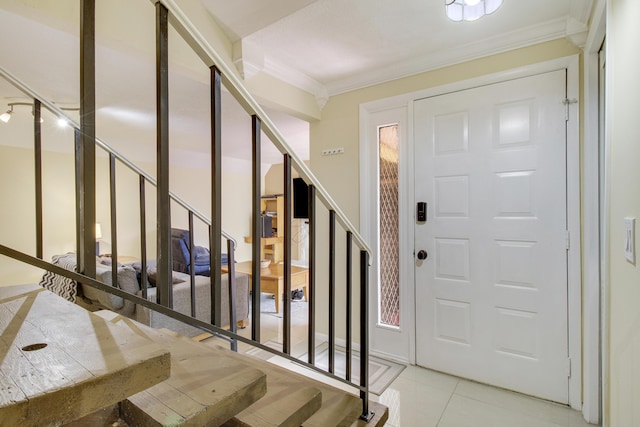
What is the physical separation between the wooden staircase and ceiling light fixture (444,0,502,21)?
198 cm

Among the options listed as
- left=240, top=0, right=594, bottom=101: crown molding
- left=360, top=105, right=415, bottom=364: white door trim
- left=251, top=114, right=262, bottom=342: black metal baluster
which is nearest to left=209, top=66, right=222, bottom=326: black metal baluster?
A: left=251, top=114, right=262, bottom=342: black metal baluster

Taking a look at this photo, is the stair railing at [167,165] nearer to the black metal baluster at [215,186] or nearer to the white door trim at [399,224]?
the black metal baluster at [215,186]

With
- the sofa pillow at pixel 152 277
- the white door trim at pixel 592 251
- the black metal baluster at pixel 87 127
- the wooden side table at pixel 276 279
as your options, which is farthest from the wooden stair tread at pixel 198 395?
the wooden side table at pixel 276 279

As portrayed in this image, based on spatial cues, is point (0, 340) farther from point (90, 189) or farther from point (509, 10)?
point (509, 10)

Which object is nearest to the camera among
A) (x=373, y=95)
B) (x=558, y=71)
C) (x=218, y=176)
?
(x=218, y=176)

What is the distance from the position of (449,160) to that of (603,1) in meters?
1.11

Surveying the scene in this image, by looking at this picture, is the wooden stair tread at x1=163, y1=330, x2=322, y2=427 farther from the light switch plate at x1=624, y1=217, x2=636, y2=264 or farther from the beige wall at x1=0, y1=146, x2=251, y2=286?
the beige wall at x1=0, y1=146, x2=251, y2=286

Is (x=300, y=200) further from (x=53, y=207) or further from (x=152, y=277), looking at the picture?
(x=53, y=207)

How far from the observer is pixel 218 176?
0.87 meters

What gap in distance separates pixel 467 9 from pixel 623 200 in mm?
1321

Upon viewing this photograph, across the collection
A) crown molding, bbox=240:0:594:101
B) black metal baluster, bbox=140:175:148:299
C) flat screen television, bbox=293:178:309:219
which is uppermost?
crown molding, bbox=240:0:594:101

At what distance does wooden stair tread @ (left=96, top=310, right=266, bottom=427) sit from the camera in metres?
0.75

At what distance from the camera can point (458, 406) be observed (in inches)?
78.1

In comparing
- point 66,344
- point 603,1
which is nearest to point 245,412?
point 66,344
